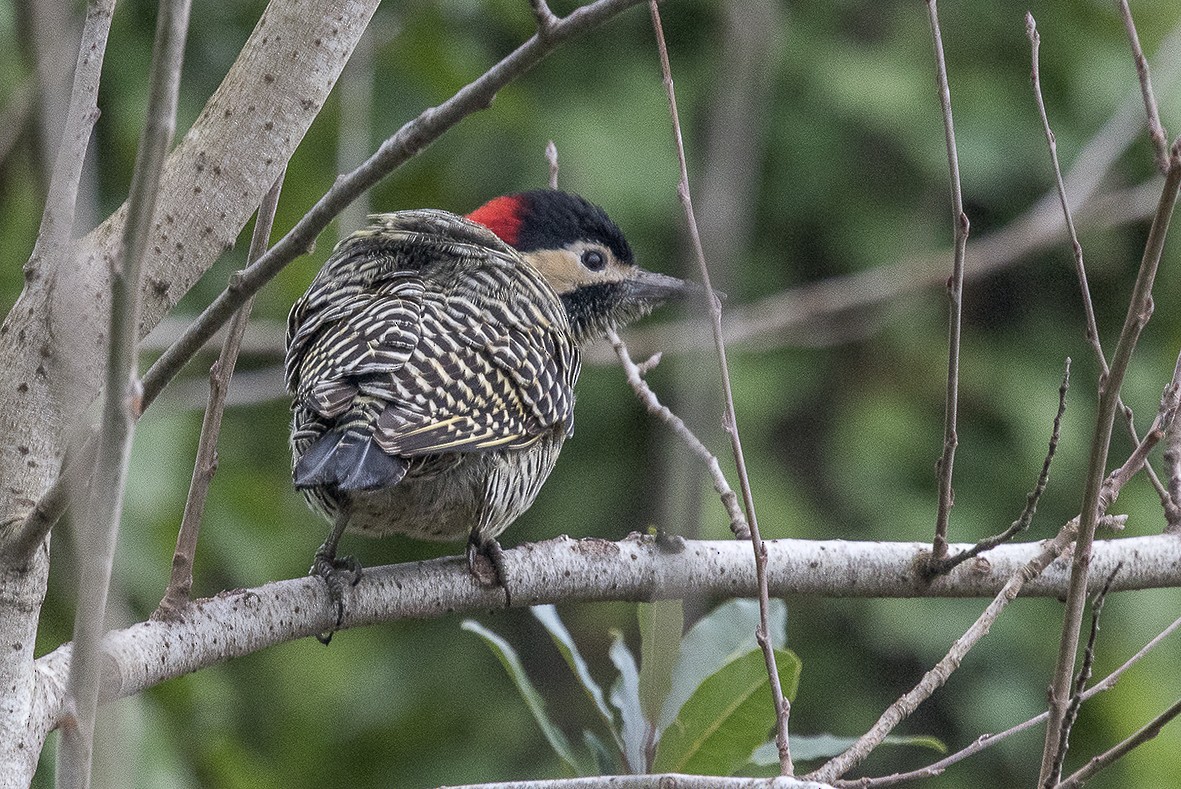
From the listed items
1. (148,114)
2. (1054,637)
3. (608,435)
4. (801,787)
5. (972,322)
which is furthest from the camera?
(972,322)

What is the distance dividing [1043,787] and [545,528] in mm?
4644

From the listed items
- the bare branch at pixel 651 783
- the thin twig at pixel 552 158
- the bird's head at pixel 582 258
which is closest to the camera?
the bare branch at pixel 651 783

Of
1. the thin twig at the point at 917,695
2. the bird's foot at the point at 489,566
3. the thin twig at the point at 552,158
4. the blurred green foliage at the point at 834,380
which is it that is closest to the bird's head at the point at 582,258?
the thin twig at the point at 552,158

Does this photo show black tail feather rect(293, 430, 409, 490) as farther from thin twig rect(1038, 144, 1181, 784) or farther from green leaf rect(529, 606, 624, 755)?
thin twig rect(1038, 144, 1181, 784)

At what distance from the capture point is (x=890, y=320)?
21.1 feet

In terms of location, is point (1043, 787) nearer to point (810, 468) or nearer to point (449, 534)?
point (449, 534)

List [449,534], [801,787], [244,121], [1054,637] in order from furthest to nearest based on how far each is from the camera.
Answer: [1054,637], [449,534], [244,121], [801,787]

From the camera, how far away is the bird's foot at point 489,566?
2.89 metres

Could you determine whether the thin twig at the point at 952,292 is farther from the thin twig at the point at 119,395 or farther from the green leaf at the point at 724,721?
the thin twig at the point at 119,395

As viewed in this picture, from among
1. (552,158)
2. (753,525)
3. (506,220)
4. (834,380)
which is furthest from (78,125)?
(834,380)

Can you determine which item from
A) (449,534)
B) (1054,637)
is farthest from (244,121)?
(1054,637)

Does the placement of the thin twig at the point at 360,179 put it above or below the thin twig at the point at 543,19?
below

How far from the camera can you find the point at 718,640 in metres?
3.25

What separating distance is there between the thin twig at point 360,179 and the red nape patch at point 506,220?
258cm
